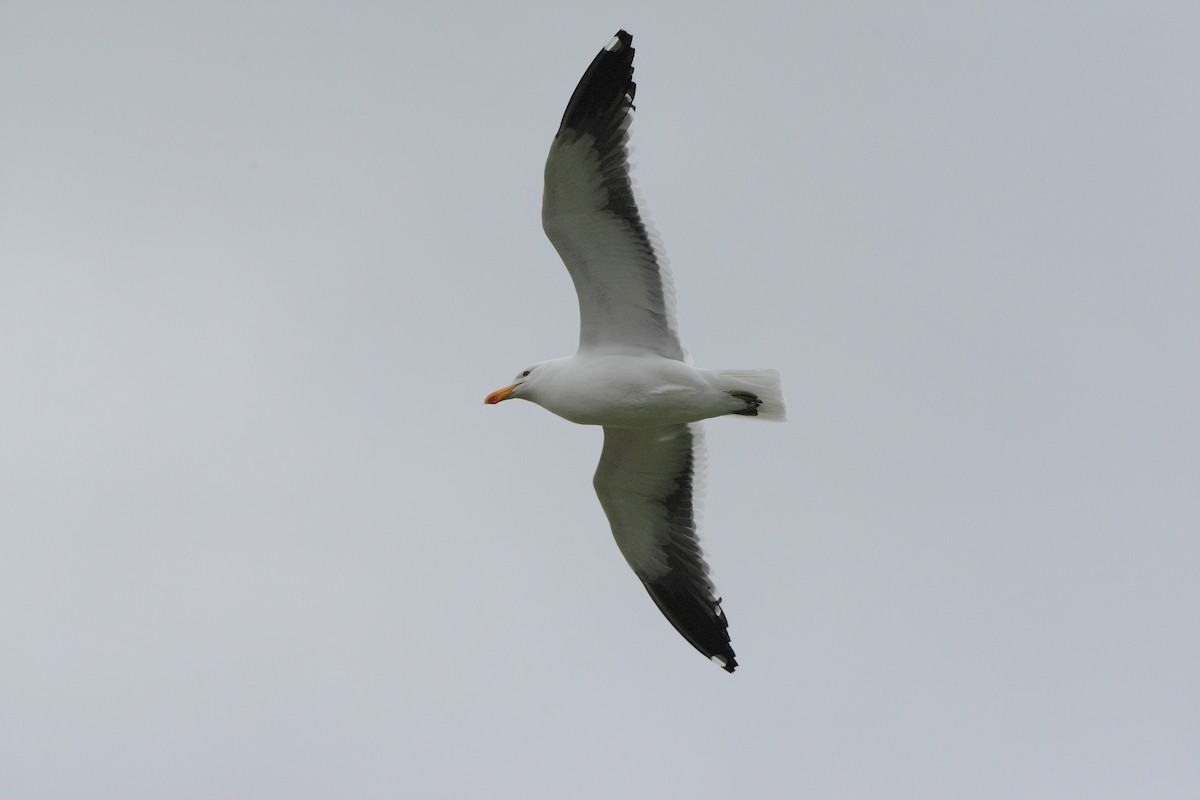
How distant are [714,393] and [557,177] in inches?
74.9

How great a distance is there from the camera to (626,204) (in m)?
9.82

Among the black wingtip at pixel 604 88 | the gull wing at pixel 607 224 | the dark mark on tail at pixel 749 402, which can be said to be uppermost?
the black wingtip at pixel 604 88

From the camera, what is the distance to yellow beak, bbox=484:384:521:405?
1071cm

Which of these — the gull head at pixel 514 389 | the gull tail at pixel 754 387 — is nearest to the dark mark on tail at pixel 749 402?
the gull tail at pixel 754 387

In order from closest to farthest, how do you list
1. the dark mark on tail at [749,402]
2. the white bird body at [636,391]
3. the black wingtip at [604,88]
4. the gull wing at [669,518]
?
the black wingtip at [604,88] → the white bird body at [636,391] → the dark mark on tail at [749,402] → the gull wing at [669,518]

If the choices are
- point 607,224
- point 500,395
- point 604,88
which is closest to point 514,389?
point 500,395

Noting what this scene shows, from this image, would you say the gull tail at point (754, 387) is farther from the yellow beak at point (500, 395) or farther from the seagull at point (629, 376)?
the yellow beak at point (500, 395)

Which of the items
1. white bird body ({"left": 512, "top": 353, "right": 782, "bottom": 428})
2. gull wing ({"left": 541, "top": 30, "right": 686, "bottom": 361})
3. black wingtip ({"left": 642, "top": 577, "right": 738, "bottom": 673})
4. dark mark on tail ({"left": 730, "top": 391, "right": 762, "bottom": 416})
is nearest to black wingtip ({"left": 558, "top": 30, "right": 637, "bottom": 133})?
gull wing ({"left": 541, "top": 30, "right": 686, "bottom": 361})

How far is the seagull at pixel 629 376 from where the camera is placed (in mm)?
9625

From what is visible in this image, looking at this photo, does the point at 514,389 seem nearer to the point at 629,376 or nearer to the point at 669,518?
the point at 629,376

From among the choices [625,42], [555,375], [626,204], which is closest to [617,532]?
[555,375]

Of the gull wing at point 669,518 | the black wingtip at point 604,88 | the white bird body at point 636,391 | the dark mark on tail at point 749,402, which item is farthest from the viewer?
the gull wing at point 669,518

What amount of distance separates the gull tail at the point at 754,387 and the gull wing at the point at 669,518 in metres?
0.96

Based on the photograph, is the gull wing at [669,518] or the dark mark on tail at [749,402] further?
the gull wing at [669,518]
